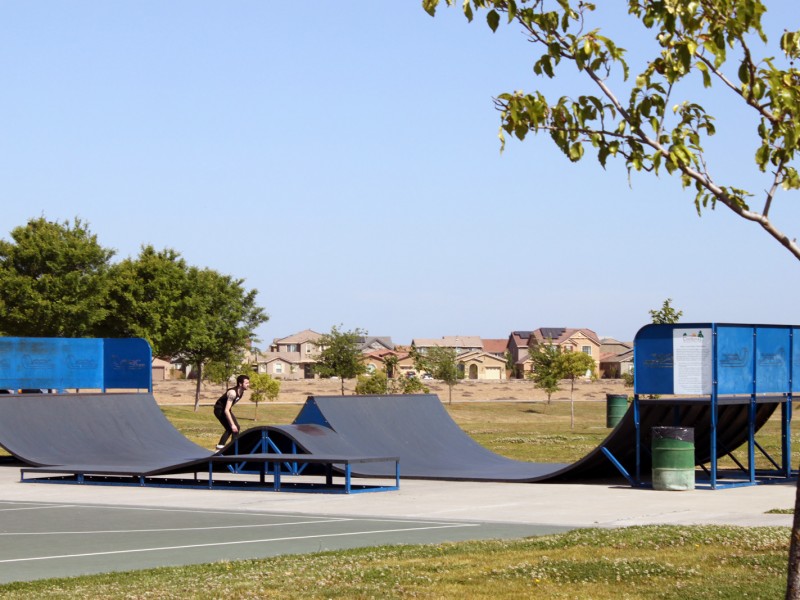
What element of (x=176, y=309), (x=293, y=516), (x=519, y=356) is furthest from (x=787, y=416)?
(x=519, y=356)

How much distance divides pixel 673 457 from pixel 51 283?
145ft

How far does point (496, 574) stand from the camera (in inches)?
405

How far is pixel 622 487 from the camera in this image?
2073 centimetres

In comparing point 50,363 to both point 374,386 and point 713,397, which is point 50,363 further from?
point 374,386

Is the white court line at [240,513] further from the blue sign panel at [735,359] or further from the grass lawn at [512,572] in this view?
the blue sign panel at [735,359]

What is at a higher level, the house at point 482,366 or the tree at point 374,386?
the house at point 482,366

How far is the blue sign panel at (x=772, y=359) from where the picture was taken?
21109mm

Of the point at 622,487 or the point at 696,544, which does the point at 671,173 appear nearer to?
the point at 696,544

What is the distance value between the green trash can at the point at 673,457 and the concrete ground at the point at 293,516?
0.35m

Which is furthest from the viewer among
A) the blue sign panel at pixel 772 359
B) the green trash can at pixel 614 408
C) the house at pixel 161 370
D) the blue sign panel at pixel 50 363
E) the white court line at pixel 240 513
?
the house at pixel 161 370

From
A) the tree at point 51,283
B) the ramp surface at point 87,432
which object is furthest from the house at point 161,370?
the ramp surface at point 87,432

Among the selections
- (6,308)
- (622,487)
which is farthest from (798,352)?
(6,308)

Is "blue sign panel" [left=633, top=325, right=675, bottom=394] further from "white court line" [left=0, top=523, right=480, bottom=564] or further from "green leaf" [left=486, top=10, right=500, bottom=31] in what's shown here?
"green leaf" [left=486, top=10, right=500, bottom=31]

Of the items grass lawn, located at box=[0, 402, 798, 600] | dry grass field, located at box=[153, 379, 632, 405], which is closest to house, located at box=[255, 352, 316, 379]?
dry grass field, located at box=[153, 379, 632, 405]
